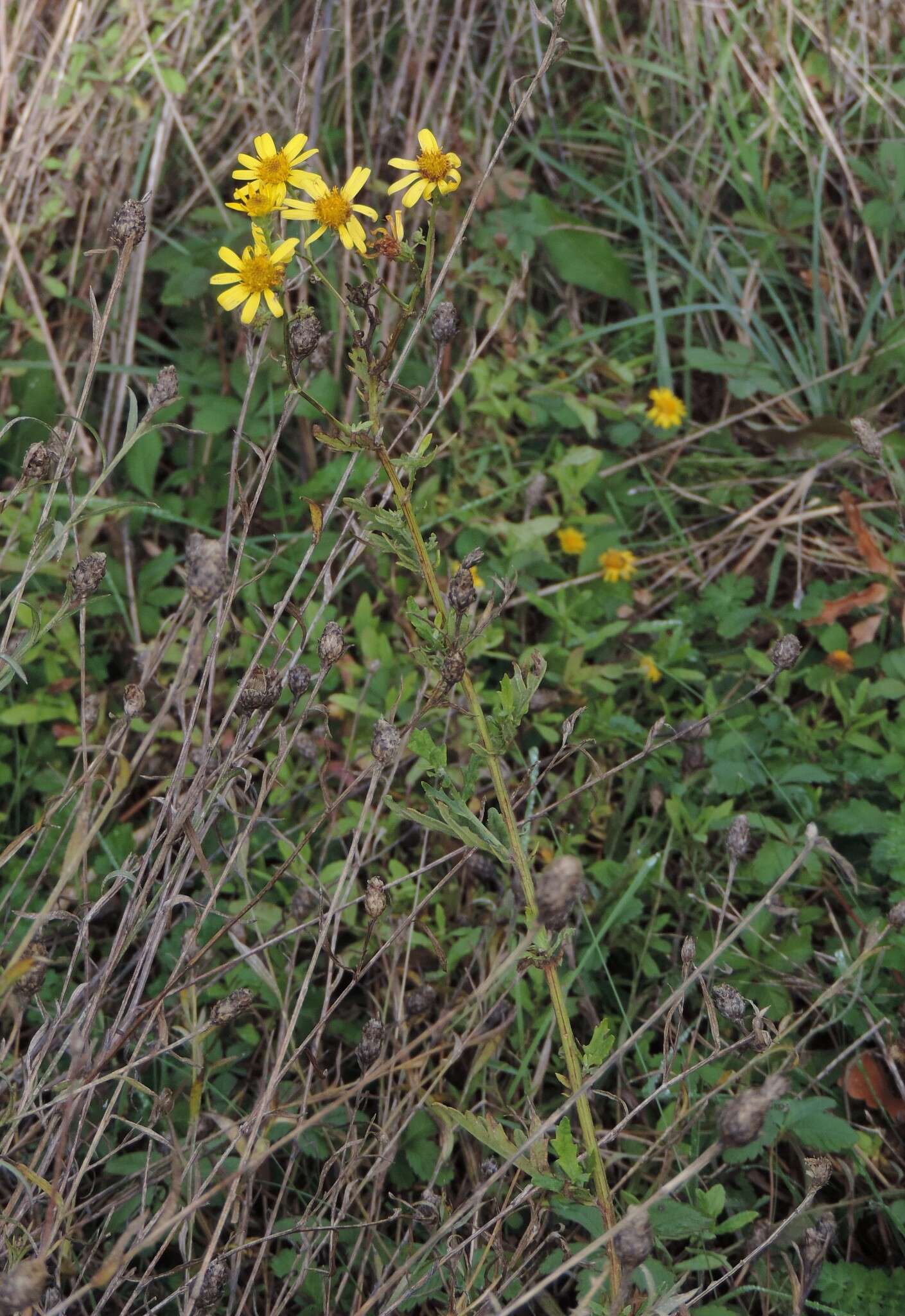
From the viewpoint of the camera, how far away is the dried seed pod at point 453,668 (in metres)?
1.19

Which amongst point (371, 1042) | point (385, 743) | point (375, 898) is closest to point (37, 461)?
point (385, 743)

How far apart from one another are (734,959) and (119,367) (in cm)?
162

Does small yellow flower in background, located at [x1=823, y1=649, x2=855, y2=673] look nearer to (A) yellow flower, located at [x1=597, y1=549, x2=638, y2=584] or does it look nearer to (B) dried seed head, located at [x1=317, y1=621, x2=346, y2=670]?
(A) yellow flower, located at [x1=597, y1=549, x2=638, y2=584]

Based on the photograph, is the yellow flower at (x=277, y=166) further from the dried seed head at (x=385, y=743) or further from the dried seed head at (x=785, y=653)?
the dried seed head at (x=785, y=653)

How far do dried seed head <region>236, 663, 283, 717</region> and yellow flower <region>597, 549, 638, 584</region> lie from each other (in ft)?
3.60

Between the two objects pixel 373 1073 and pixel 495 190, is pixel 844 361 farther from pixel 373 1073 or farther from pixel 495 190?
pixel 373 1073

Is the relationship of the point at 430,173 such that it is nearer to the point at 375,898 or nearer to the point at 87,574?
the point at 87,574

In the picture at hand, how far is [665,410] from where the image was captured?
246 centimetres

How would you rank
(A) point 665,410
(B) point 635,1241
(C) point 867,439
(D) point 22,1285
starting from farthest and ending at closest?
(A) point 665,410 → (C) point 867,439 → (B) point 635,1241 → (D) point 22,1285

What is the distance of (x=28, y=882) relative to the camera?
6.18ft

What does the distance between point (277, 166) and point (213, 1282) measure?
1237 millimetres

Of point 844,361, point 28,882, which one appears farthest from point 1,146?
point 844,361

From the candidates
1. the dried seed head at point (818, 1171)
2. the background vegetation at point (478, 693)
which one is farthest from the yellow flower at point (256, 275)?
the dried seed head at point (818, 1171)

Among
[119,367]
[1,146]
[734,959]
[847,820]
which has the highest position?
[1,146]
